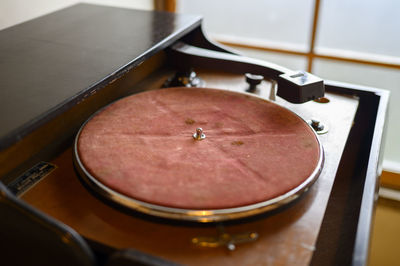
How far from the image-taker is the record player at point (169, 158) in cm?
79

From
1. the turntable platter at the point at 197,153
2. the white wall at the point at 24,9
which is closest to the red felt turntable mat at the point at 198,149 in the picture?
the turntable platter at the point at 197,153

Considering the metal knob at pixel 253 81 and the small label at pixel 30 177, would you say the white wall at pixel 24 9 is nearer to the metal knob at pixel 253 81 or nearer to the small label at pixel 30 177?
the small label at pixel 30 177

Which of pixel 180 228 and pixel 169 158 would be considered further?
pixel 169 158

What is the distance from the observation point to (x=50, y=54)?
1.16m

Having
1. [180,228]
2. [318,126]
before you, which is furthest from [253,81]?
[180,228]

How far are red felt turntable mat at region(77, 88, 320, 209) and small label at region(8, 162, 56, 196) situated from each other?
0.10 metres

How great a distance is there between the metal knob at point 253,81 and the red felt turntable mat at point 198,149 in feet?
0.47

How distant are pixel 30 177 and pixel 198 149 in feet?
1.25

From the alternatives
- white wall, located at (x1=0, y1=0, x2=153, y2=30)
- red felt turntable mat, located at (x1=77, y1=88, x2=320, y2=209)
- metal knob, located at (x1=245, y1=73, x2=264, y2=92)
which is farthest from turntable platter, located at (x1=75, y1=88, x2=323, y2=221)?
white wall, located at (x1=0, y1=0, x2=153, y2=30)

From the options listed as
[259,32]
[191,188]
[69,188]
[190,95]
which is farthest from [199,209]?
[259,32]

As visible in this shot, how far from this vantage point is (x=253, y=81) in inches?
54.6

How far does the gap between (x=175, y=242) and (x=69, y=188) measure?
0.29m

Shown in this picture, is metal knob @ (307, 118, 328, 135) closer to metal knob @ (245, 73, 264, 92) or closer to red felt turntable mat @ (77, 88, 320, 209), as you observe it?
red felt turntable mat @ (77, 88, 320, 209)

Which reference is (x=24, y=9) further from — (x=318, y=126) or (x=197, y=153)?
(x=318, y=126)
